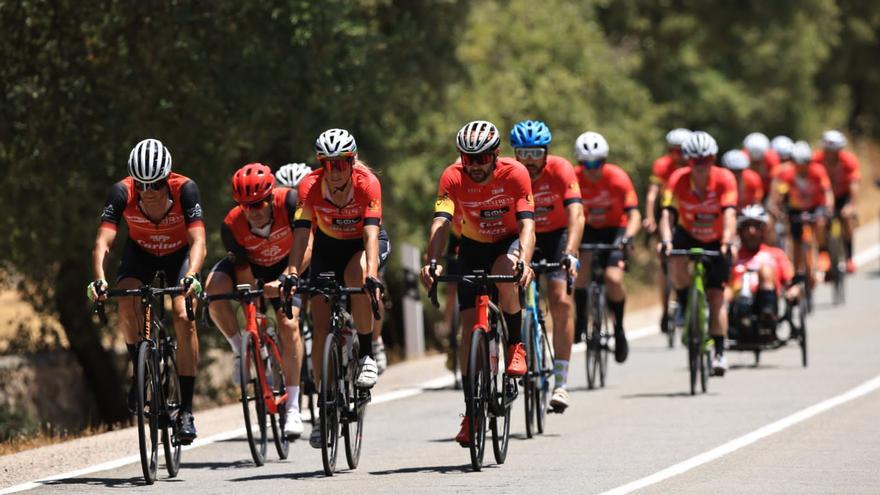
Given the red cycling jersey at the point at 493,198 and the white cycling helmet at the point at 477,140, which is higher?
the white cycling helmet at the point at 477,140

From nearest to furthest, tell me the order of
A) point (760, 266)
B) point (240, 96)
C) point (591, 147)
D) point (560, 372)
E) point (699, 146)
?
point (560, 372), point (699, 146), point (591, 147), point (760, 266), point (240, 96)

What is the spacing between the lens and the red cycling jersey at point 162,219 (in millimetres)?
11938

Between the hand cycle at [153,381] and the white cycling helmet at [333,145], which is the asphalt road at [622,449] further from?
the white cycling helmet at [333,145]

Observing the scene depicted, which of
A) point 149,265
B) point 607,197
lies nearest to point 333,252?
point 149,265

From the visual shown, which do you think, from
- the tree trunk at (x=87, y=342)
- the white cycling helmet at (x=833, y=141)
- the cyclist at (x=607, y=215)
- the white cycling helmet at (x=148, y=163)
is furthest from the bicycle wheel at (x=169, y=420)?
the white cycling helmet at (x=833, y=141)

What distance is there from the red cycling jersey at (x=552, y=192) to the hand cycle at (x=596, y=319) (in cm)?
190

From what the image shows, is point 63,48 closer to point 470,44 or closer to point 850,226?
point 470,44

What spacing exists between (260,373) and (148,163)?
68.3 inches

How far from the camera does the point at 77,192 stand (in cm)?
2042

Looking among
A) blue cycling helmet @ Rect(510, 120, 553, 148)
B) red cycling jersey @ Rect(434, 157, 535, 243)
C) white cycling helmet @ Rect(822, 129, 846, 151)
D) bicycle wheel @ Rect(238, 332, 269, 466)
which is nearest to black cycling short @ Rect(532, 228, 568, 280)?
blue cycling helmet @ Rect(510, 120, 553, 148)

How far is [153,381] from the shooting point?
1153 centimetres

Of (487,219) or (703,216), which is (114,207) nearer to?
(487,219)

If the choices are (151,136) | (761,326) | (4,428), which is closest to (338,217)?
(761,326)

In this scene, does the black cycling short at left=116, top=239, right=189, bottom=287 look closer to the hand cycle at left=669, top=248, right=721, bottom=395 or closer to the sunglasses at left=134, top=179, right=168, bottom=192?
the sunglasses at left=134, top=179, right=168, bottom=192
